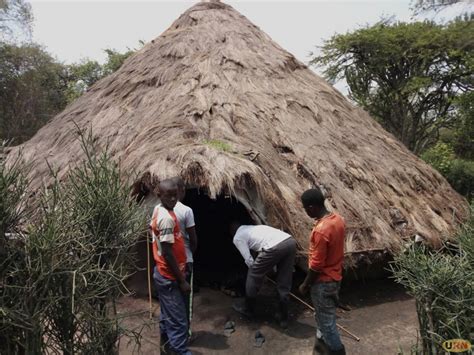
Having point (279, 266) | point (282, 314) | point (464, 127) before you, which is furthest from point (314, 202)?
point (464, 127)

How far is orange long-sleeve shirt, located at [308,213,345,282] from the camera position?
338 cm

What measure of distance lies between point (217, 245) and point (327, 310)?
4.20m

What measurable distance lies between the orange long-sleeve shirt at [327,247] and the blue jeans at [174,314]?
116 centimetres

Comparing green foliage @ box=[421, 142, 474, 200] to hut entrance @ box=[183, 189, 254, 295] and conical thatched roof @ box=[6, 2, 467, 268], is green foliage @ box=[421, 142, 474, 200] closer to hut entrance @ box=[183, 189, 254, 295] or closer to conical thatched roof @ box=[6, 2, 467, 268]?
conical thatched roof @ box=[6, 2, 467, 268]

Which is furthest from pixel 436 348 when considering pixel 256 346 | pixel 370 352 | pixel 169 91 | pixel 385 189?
pixel 169 91

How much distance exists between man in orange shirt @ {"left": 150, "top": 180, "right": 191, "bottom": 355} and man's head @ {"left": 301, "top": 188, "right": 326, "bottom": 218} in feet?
3.56

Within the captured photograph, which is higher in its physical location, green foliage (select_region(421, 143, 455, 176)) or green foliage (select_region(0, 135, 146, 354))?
green foliage (select_region(421, 143, 455, 176))

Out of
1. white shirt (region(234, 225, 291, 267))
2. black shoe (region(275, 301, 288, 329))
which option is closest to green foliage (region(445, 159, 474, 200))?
black shoe (region(275, 301, 288, 329))

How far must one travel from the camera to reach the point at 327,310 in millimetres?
3523

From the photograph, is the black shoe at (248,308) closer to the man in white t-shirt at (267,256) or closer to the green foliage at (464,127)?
the man in white t-shirt at (267,256)

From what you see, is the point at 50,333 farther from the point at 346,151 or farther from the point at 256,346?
the point at 346,151

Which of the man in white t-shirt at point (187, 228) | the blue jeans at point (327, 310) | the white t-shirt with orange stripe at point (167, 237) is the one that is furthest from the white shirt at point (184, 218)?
the blue jeans at point (327, 310)

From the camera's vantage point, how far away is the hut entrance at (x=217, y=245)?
596cm

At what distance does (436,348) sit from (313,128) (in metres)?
4.61
